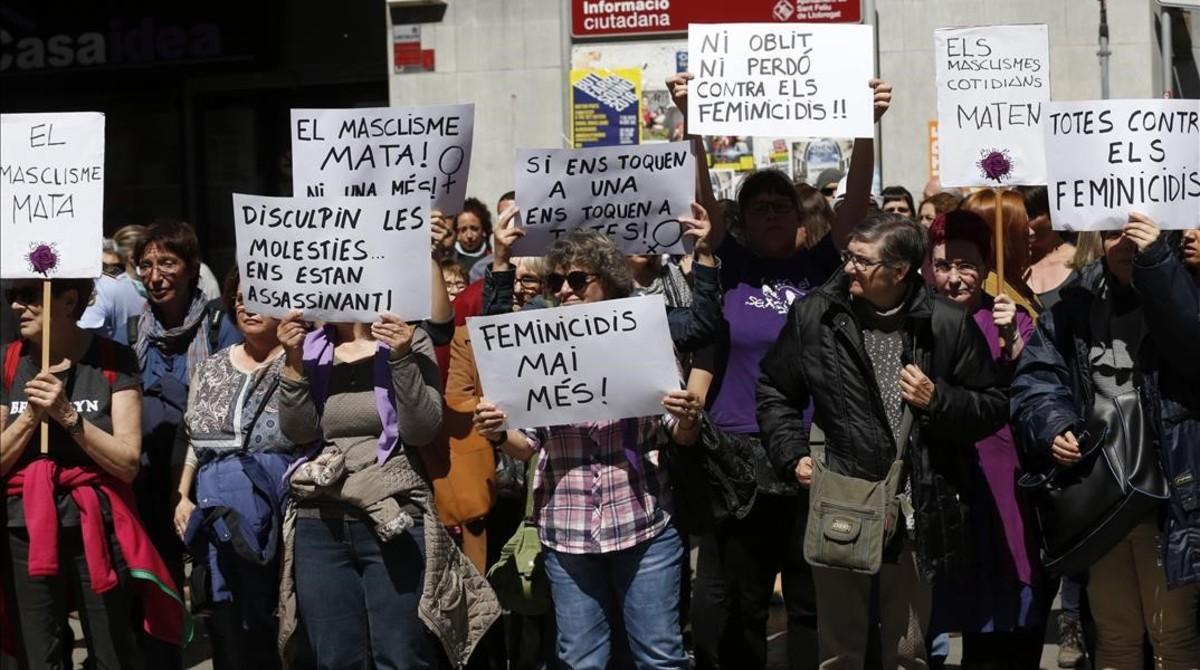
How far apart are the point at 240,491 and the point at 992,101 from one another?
3.18m

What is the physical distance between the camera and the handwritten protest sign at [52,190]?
20.7 ft

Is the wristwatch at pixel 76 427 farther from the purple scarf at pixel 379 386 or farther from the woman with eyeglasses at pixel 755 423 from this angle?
the woman with eyeglasses at pixel 755 423

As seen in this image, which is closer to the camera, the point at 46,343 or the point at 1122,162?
the point at 1122,162

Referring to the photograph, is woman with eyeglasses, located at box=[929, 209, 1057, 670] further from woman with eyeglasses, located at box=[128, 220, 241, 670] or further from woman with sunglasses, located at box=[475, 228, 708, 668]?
woman with eyeglasses, located at box=[128, 220, 241, 670]

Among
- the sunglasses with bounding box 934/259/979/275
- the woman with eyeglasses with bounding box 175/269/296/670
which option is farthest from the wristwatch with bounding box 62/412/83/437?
the sunglasses with bounding box 934/259/979/275

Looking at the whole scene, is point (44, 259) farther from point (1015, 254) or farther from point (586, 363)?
point (1015, 254)

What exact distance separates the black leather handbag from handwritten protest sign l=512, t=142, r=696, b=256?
1600 mm

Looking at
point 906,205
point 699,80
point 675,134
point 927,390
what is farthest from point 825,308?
point 675,134

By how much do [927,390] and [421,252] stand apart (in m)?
1.75

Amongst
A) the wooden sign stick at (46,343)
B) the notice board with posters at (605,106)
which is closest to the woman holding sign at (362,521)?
the wooden sign stick at (46,343)

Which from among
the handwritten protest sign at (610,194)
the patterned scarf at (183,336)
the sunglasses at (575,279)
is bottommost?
the patterned scarf at (183,336)

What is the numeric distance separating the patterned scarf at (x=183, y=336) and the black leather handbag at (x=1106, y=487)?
3.28 metres

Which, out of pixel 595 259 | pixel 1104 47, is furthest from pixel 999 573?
pixel 1104 47

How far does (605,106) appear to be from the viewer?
12.8 metres
